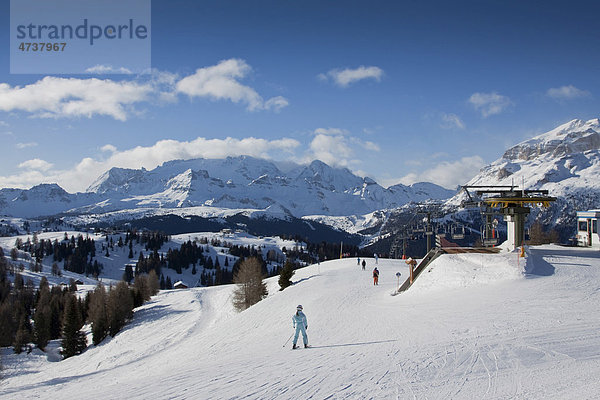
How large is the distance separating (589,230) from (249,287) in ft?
123

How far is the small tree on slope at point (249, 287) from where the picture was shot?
5309 cm

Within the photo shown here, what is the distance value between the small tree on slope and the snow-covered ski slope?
748 inches

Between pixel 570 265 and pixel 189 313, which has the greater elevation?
pixel 570 265

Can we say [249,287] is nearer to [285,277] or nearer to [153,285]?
[285,277]

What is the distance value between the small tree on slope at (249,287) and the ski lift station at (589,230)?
34.8 metres

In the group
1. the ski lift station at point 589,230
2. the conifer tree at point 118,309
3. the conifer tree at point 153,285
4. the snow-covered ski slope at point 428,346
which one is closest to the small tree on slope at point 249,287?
the snow-covered ski slope at point 428,346

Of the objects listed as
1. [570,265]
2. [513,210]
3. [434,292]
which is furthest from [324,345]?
[513,210]

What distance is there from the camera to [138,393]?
1186 cm

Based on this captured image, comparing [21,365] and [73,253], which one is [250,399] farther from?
[73,253]

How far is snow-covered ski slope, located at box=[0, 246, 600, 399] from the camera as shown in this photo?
10.7m

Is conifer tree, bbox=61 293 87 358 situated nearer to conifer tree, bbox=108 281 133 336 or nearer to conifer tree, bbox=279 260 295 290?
conifer tree, bbox=108 281 133 336

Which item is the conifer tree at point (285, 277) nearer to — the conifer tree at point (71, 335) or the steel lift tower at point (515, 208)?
the steel lift tower at point (515, 208)

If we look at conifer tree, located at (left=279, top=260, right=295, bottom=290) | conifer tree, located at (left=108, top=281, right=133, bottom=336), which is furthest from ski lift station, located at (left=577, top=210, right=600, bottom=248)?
conifer tree, located at (left=108, top=281, right=133, bottom=336)

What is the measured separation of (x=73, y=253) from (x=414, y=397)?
220 metres
